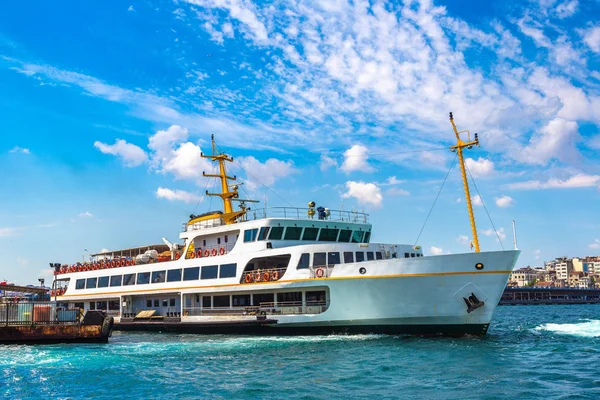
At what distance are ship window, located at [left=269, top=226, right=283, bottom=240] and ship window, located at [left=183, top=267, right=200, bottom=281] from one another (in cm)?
526

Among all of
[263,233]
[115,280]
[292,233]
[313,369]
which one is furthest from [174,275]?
[313,369]

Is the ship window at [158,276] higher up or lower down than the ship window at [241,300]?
higher up

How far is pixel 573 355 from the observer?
21.2 meters

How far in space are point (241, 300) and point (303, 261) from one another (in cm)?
497

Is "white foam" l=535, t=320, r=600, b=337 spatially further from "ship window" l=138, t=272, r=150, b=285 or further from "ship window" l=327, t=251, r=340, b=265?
"ship window" l=138, t=272, r=150, b=285

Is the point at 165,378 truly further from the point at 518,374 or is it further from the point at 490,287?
the point at 490,287

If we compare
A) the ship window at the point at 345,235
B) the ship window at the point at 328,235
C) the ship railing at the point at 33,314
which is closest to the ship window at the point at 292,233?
the ship window at the point at 328,235

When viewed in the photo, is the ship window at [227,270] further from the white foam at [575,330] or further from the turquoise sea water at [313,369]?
the white foam at [575,330]

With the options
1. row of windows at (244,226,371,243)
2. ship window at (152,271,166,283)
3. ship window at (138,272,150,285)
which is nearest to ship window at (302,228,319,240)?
row of windows at (244,226,371,243)

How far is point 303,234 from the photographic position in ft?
99.6

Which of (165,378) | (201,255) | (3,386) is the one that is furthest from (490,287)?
(3,386)

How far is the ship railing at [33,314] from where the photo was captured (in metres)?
27.1

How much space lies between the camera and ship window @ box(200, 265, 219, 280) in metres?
30.8

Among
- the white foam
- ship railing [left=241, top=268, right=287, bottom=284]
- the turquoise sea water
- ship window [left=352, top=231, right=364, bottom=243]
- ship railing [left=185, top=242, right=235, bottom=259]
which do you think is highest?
ship window [left=352, top=231, right=364, bottom=243]
